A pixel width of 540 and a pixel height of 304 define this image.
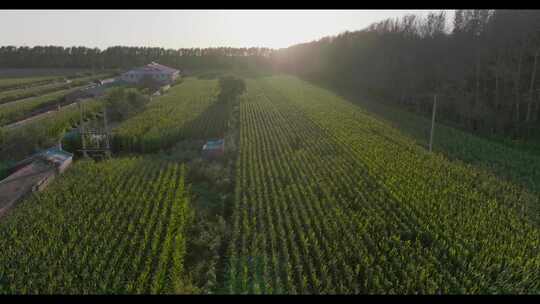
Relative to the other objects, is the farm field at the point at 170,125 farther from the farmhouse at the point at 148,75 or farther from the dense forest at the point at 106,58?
the dense forest at the point at 106,58

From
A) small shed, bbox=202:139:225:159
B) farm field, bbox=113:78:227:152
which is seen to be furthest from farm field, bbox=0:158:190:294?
farm field, bbox=113:78:227:152

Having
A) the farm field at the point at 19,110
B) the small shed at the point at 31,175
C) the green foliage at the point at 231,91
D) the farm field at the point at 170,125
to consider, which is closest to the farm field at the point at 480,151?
the farm field at the point at 170,125

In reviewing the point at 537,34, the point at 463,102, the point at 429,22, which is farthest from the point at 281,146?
the point at 429,22

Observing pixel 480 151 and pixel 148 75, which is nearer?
pixel 480 151

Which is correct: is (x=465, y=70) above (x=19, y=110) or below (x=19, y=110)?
above

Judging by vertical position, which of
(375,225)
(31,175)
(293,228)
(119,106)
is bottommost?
(293,228)

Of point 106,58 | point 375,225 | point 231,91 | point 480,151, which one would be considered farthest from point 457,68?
point 106,58

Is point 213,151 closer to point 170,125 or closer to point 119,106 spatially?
point 170,125

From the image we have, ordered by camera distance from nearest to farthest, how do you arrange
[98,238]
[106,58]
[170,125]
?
[98,238]
[170,125]
[106,58]
